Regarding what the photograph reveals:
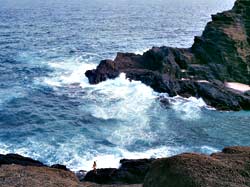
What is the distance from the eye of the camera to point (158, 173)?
30.6 meters

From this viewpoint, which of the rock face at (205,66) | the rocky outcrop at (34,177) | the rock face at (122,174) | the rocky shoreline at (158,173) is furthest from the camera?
the rock face at (205,66)

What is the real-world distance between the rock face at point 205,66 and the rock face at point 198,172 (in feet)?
122

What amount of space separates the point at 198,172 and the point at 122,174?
14796 millimetres

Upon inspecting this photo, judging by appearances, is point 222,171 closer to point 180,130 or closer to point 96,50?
point 180,130

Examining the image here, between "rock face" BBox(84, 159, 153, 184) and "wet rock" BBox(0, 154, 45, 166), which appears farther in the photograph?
"wet rock" BBox(0, 154, 45, 166)

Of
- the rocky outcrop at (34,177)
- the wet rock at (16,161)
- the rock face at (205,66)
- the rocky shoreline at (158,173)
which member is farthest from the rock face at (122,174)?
the rock face at (205,66)

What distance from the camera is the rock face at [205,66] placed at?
232 feet

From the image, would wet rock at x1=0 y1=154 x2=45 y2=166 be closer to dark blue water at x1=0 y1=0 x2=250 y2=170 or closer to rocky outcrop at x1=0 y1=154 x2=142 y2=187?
rocky outcrop at x1=0 y1=154 x2=142 y2=187

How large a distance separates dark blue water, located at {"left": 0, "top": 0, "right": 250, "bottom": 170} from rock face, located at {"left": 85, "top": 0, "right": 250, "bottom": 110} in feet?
8.09

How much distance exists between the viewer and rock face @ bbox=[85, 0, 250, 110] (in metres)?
70.6

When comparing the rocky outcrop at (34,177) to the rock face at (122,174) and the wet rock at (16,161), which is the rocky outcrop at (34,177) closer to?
the wet rock at (16,161)

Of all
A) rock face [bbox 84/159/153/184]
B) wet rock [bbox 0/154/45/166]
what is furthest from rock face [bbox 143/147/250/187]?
wet rock [bbox 0/154/45/166]

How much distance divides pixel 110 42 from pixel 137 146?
202 feet

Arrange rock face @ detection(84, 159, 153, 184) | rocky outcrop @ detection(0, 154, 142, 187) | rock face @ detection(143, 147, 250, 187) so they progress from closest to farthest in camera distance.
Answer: rock face @ detection(143, 147, 250, 187), rocky outcrop @ detection(0, 154, 142, 187), rock face @ detection(84, 159, 153, 184)
